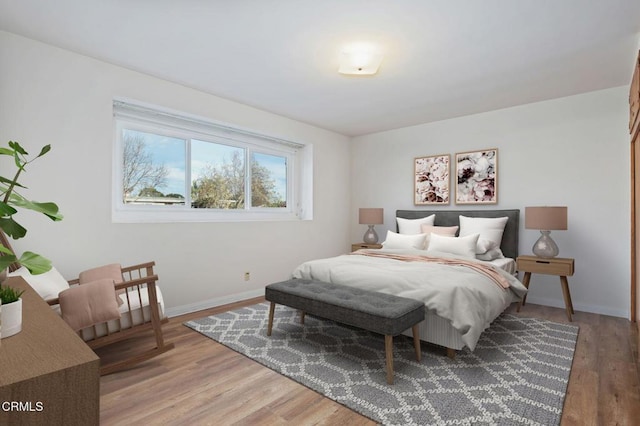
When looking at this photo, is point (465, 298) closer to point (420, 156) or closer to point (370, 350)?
point (370, 350)

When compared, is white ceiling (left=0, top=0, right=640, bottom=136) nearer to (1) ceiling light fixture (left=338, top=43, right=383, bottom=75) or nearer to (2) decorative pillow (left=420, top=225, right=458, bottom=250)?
(1) ceiling light fixture (left=338, top=43, right=383, bottom=75)

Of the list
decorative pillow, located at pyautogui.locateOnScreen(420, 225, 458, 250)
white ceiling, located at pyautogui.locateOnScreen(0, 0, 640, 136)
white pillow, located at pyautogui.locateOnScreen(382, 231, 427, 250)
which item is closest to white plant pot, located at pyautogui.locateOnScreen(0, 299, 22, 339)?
white ceiling, located at pyautogui.locateOnScreen(0, 0, 640, 136)

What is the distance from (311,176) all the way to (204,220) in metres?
1.72

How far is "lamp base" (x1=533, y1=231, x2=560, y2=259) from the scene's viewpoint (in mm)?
3502

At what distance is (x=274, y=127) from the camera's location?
4.46 meters

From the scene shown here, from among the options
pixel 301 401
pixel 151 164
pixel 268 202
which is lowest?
pixel 301 401

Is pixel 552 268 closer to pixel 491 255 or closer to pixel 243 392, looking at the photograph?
pixel 491 255

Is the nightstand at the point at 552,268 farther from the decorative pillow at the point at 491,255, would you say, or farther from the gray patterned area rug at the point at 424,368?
the gray patterned area rug at the point at 424,368

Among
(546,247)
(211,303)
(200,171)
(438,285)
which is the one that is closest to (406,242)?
(546,247)

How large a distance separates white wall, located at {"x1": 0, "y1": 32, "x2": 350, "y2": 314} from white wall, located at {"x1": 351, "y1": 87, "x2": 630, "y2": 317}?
2.93 metres

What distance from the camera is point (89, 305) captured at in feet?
6.81

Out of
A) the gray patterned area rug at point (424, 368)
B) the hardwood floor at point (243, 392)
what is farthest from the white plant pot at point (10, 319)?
the gray patterned area rug at point (424, 368)

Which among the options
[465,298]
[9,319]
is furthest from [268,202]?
[9,319]

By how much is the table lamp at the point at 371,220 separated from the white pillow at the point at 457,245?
3.94 ft
